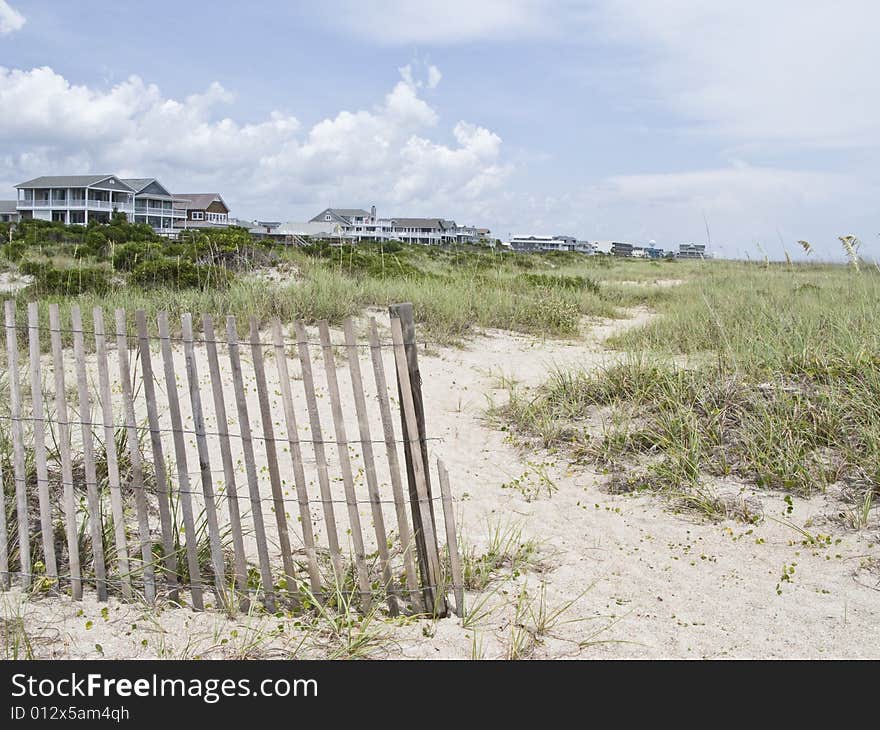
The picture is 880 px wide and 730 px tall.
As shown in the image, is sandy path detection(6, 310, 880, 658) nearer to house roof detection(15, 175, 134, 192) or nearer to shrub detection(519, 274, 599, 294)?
shrub detection(519, 274, 599, 294)

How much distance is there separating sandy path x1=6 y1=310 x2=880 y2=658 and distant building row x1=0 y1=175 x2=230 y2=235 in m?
55.1

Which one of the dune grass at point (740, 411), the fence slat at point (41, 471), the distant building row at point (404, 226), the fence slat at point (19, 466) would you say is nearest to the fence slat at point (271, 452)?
the fence slat at point (41, 471)

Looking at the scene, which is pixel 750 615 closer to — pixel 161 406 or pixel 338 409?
pixel 338 409

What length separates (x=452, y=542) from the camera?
11.8 feet

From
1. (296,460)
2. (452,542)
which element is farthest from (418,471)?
(296,460)

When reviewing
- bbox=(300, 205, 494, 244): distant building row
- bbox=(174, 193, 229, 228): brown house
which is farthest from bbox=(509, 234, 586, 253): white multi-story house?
bbox=(174, 193, 229, 228): brown house

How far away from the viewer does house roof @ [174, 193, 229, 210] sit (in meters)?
73.9

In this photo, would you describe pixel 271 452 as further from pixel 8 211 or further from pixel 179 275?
pixel 8 211

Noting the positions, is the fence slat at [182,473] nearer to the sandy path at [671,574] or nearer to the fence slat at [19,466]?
the fence slat at [19,466]

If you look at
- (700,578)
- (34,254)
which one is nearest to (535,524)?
(700,578)

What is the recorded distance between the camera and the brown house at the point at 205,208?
73438mm

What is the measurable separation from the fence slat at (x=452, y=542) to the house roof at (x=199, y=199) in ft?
246

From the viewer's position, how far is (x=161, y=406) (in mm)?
6750

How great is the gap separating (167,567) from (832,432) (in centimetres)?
468
